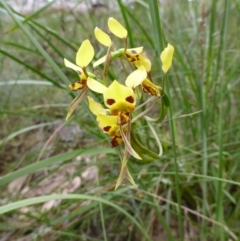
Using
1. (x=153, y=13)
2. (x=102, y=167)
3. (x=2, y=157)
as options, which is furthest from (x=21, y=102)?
(x=153, y=13)

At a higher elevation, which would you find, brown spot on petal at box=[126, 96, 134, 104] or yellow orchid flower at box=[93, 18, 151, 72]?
yellow orchid flower at box=[93, 18, 151, 72]

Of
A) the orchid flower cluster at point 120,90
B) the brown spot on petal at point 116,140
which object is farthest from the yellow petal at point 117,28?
the brown spot on petal at point 116,140

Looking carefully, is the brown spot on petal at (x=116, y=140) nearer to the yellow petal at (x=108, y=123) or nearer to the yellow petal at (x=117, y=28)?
the yellow petal at (x=108, y=123)

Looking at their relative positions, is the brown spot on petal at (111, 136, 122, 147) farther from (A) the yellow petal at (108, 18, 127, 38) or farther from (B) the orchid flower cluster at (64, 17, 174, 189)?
(A) the yellow petal at (108, 18, 127, 38)

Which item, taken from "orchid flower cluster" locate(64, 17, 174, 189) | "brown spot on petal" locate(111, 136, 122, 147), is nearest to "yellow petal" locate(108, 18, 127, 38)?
"orchid flower cluster" locate(64, 17, 174, 189)

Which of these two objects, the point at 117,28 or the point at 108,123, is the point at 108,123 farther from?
the point at 117,28

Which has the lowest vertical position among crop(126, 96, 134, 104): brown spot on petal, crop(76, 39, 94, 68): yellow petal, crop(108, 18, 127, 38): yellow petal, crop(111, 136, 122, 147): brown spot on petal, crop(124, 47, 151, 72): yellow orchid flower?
crop(111, 136, 122, 147): brown spot on petal

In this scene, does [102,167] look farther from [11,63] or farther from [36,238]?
[11,63]
